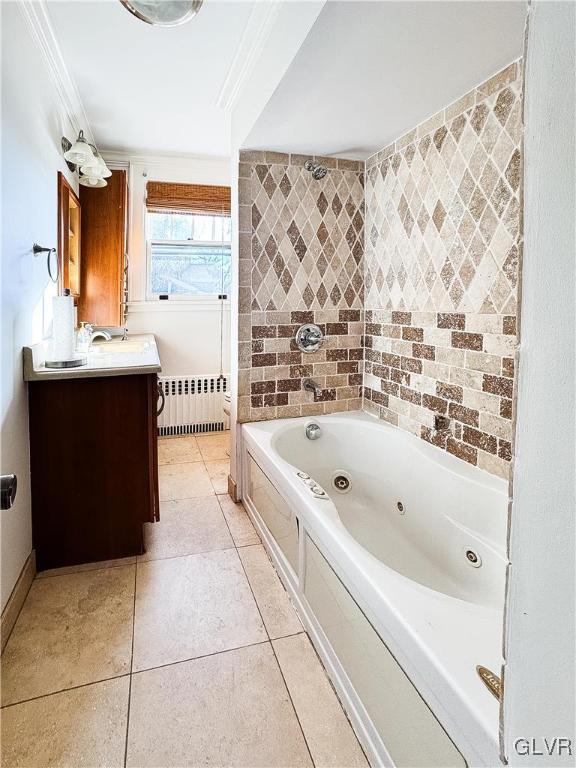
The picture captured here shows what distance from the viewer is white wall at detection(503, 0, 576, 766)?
416mm

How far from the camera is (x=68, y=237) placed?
9.65 feet

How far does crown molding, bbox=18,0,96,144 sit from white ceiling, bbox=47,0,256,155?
0.11ft

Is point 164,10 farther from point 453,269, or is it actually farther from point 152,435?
point 152,435

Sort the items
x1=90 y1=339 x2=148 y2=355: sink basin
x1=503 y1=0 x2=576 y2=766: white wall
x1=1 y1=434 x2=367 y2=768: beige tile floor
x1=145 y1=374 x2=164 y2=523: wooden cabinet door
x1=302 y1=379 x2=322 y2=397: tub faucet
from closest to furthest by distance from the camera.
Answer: x1=503 y1=0 x2=576 y2=766: white wall
x1=1 y1=434 x2=367 y2=768: beige tile floor
x1=145 y1=374 x2=164 y2=523: wooden cabinet door
x1=302 y1=379 x2=322 y2=397: tub faucet
x1=90 y1=339 x2=148 y2=355: sink basin

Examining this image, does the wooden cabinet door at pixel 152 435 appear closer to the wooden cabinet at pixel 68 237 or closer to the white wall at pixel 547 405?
the wooden cabinet at pixel 68 237

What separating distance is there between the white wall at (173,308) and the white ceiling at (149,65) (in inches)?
16.6

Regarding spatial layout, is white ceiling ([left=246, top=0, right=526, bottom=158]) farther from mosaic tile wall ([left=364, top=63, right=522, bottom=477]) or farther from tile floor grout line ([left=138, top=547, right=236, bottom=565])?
tile floor grout line ([left=138, top=547, right=236, bottom=565])

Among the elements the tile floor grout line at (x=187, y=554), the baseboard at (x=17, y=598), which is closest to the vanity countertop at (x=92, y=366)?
the baseboard at (x=17, y=598)

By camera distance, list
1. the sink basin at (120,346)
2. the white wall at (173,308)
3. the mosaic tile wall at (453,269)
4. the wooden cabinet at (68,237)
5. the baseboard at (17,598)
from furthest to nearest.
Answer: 1. the white wall at (173,308)
2. the sink basin at (120,346)
3. the wooden cabinet at (68,237)
4. the mosaic tile wall at (453,269)
5. the baseboard at (17,598)

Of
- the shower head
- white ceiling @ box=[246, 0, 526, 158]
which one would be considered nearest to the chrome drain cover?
the shower head

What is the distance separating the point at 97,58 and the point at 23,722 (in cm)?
289

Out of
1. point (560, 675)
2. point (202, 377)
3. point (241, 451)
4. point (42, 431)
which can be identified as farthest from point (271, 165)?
point (560, 675)

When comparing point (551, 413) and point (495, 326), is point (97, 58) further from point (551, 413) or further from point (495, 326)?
point (551, 413)

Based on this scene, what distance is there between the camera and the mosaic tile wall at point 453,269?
176 cm
